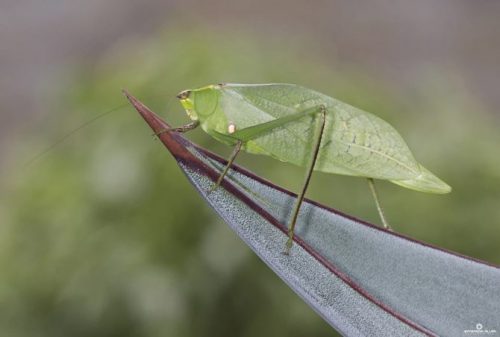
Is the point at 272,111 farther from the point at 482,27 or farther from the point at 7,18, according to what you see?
the point at 7,18

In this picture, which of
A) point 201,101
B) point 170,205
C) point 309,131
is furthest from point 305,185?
point 170,205

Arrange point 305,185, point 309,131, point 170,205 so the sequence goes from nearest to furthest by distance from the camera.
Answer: point 305,185
point 309,131
point 170,205

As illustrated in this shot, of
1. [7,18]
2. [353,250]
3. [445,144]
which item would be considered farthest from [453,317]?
[7,18]

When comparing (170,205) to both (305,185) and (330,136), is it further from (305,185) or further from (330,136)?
(305,185)

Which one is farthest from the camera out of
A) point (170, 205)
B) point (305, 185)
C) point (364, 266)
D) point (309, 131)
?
point (170, 205)

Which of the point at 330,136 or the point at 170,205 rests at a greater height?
the point at 330,136

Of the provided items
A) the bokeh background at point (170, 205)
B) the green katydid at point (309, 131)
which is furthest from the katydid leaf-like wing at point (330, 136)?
the bokeh background at point (170, 205)

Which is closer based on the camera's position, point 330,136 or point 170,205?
point 330,136
